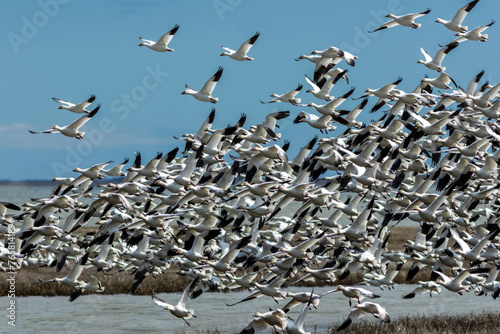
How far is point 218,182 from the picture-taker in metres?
20.0

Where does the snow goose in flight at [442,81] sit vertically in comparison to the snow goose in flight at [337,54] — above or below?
below

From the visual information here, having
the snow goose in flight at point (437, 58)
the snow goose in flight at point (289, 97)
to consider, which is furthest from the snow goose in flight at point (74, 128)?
the snow goose in flight at point (437, 58)

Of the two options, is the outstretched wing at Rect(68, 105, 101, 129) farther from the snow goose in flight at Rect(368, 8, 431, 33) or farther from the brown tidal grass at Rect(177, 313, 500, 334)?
the snow goose in flight at Rect(368, 8, 431, 33)

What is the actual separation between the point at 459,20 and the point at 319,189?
7374 mm

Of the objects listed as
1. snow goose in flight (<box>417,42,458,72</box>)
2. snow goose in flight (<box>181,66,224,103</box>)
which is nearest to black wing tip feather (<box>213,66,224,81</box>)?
snow goose in flight (<box>181,66,224,103</box>)

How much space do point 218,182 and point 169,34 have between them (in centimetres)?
524

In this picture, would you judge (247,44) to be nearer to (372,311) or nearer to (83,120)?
(83,120)

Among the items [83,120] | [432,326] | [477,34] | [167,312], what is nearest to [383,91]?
[477,34]

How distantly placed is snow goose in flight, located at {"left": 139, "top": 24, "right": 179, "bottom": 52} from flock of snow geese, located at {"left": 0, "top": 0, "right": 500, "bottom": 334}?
0.10ft

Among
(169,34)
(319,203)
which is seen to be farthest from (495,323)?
(169,34)

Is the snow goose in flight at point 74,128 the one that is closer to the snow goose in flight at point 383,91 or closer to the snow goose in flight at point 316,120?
the snow goose in flight at point 316,120

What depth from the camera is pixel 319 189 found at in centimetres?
1825

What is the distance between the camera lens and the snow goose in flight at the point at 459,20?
22.0 m

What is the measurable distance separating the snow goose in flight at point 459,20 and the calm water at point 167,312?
7958 millimetres
